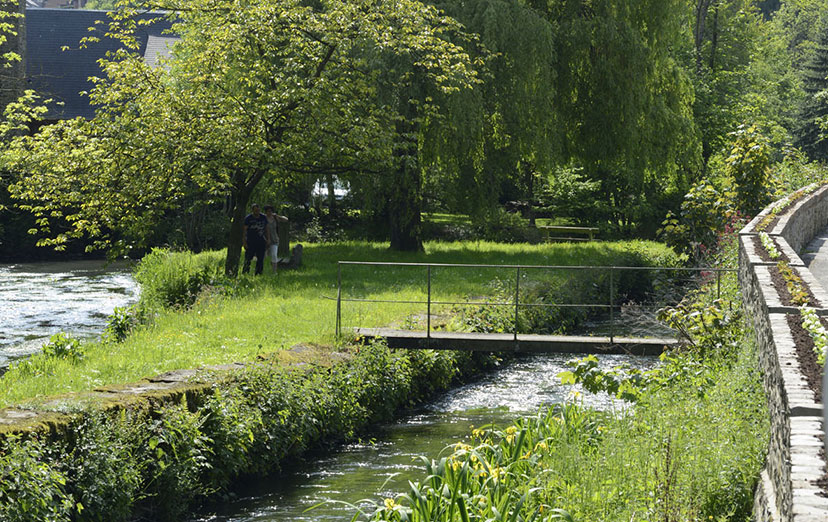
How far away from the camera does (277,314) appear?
1588 cm

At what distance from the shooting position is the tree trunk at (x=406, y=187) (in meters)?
21.8

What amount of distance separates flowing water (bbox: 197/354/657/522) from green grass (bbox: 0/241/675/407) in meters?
1.86

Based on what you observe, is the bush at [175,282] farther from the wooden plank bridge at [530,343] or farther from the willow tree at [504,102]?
the willow tree at [504,102]

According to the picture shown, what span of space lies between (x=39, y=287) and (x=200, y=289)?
8369mm

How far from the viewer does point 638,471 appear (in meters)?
7.37

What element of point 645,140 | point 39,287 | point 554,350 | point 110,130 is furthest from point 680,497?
point 39,287

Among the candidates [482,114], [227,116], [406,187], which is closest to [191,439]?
[227,116]

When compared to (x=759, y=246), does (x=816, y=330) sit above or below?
below

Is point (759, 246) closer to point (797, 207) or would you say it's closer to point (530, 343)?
point (530, 343)

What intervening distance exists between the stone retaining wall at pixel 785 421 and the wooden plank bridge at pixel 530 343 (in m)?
3.26

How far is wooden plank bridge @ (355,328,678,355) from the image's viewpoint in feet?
43.7

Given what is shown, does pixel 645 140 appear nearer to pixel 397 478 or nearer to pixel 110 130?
pixel 110 130

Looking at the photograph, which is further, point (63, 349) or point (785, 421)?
point (63, 349)

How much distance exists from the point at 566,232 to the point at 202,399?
26417mm
